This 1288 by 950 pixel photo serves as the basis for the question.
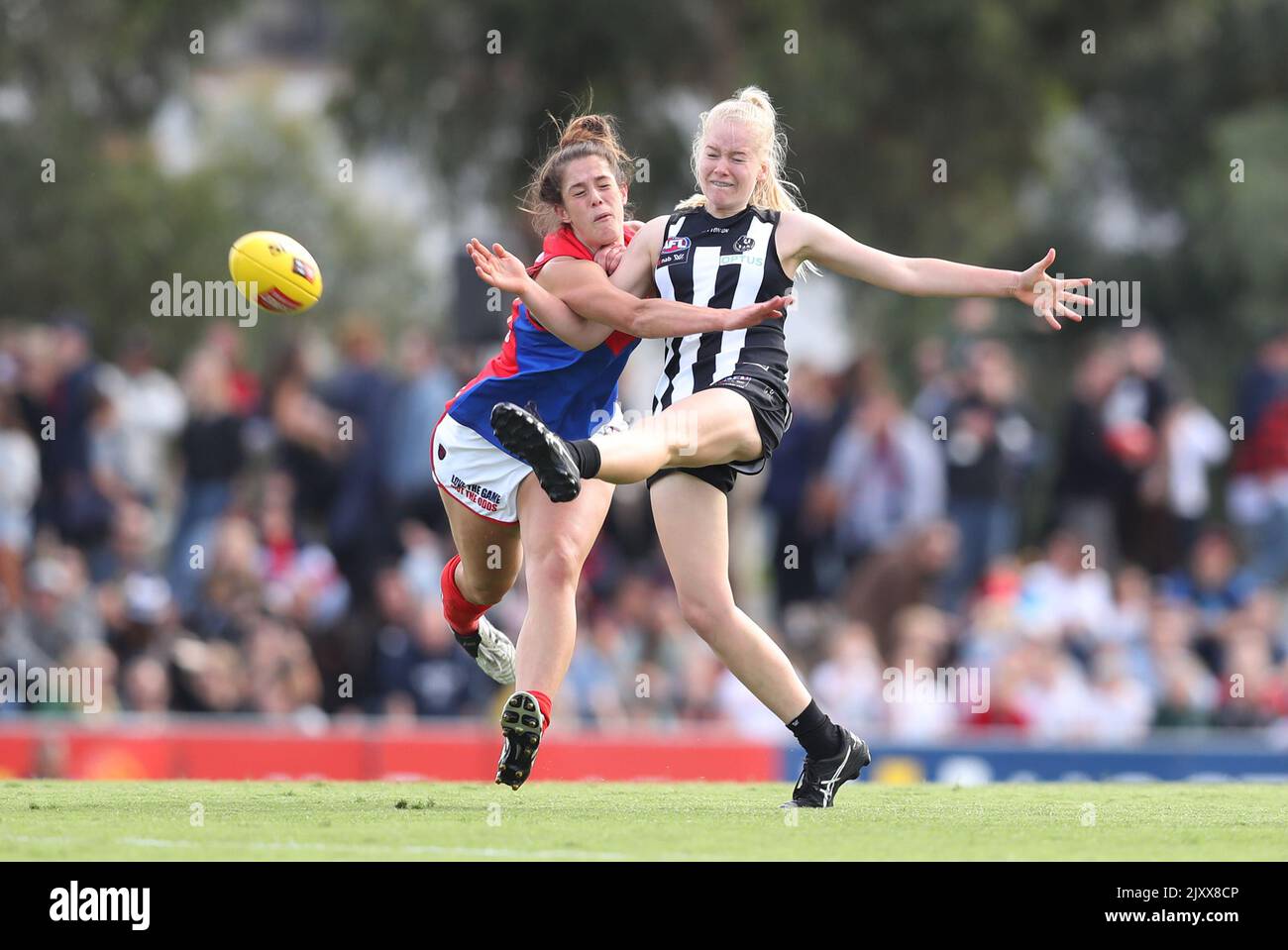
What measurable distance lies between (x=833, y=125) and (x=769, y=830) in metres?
13.3

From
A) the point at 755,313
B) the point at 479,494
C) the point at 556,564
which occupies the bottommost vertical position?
the point at 556,564

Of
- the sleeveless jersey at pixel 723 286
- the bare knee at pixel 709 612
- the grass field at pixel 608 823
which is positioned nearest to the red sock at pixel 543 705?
the grass field at pixel 608 823

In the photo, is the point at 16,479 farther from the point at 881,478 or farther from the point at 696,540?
the point at 696,540

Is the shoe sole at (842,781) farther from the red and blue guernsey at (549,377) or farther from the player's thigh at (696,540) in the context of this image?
the red and blue guernsey at (549,377)

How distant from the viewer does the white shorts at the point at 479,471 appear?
7582 mm

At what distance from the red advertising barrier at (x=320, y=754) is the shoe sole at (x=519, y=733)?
210 inches

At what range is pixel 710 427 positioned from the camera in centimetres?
675

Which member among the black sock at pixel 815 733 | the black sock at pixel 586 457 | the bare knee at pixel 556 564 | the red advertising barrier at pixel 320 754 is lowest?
the red advertising barrier at pixel 320 754

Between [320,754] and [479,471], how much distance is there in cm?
528

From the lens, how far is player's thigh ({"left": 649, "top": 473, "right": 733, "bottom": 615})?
7.05m

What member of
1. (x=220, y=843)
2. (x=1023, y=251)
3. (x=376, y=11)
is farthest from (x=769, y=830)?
(x=1023, y=251)

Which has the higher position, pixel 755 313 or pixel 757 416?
pixel 755 313

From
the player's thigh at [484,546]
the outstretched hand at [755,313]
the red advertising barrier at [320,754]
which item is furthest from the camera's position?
the red advertising barrier at [320,754]

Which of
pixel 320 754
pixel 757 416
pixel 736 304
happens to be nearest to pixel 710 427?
pixel 757 416
